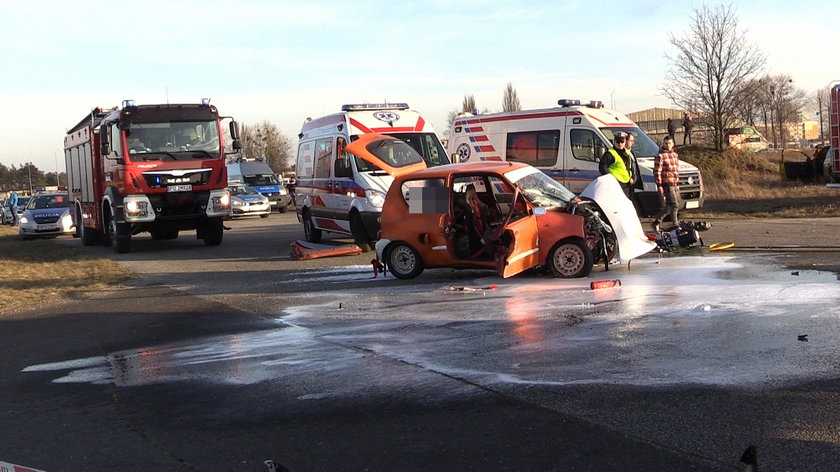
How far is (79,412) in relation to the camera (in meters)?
6.59

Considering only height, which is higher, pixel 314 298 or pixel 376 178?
pixel 376 178

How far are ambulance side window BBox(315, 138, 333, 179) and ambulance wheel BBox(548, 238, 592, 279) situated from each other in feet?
25.7

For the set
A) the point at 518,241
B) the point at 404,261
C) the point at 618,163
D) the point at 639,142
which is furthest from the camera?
the point at 639,142

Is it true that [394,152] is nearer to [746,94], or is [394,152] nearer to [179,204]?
[179,204]

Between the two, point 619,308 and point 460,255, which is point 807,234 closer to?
point 460,255

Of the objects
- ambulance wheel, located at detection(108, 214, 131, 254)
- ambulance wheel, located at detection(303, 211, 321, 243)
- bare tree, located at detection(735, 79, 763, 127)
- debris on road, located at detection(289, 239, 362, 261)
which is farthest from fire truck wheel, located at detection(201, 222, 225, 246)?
bare tree, located at detection(735, 79, 763, 127)

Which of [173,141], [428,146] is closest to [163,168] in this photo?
[173,141]

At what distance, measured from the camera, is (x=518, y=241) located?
11.6 m

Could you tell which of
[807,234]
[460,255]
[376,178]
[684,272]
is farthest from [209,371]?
[807,234]

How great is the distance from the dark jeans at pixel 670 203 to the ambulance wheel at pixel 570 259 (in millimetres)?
5409

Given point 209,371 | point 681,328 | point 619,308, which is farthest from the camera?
point 619,308

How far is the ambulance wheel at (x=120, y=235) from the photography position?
68.1 feet

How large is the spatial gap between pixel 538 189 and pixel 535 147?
28.4 ft

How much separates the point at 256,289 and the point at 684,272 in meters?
6.21
